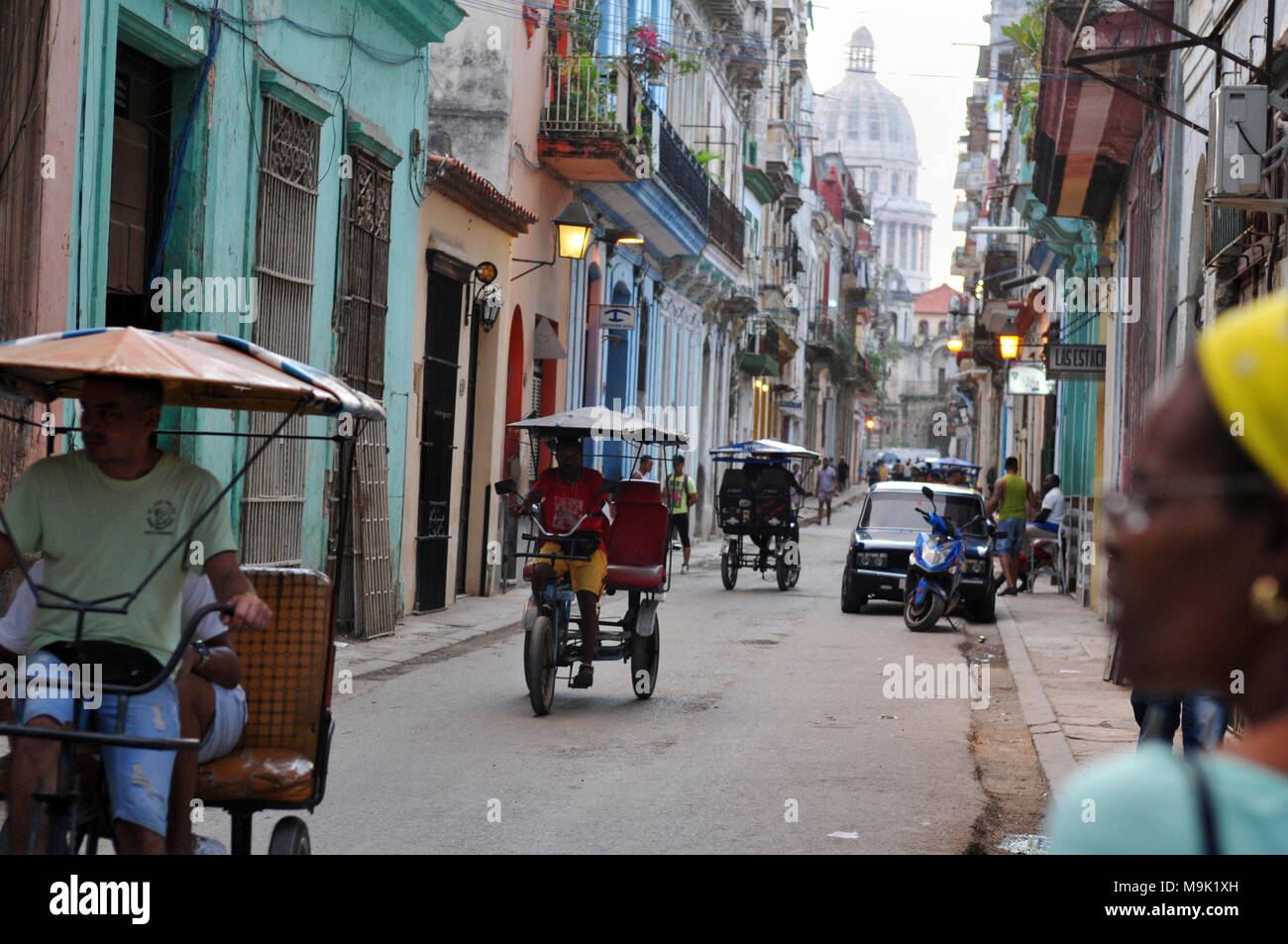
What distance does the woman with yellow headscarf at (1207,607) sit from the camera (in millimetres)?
1419

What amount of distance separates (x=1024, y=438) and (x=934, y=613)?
76.1 ft

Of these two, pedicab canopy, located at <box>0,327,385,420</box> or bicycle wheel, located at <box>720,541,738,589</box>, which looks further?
bicycle wheel, located at <box>720,541,738,589</box>

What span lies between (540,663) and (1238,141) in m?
5.19

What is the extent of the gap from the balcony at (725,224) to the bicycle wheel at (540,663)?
21.2 meters

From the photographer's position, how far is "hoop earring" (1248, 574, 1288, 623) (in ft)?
4.72

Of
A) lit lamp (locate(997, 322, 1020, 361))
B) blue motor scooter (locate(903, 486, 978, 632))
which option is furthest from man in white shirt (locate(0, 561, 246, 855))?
lit lamp (locate(997, 322, 1020, 361))

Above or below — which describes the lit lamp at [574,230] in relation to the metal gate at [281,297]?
above

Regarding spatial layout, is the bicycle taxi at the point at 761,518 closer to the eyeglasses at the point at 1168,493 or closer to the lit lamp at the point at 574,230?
the lit lamp at the point at 574,230

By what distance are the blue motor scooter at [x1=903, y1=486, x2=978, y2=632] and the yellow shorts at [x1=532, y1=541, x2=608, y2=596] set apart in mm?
7344

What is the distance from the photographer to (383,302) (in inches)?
604

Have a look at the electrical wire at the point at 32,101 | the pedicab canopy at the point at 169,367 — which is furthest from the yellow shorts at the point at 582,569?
the pedicab canopy at the point at 169,367

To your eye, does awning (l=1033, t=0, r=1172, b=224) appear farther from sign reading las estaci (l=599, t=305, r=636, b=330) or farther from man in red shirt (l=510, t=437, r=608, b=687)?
sign reading las estaci (l=599, t=305, r=636, b=330)
